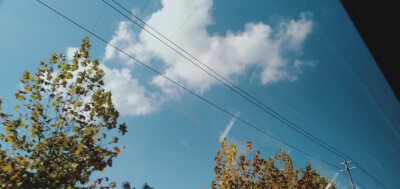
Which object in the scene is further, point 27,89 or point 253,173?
point 253,173

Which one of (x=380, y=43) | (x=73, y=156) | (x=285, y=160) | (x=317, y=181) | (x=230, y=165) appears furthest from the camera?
(x=317, y=181)

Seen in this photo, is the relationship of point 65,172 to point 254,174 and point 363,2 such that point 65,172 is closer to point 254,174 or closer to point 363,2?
point 363,2

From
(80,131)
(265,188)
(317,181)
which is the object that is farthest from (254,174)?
(80,131)

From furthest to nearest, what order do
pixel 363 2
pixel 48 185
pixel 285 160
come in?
pixel 285 160
pixel 48 185
pixel 363 2

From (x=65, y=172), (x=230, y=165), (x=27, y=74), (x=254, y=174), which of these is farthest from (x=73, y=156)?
(x=254, y=174)

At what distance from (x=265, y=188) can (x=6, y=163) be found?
Result: 10665mm

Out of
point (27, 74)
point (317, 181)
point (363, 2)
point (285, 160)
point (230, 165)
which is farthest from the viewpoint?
point (317, 181)

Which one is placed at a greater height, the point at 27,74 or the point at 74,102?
the point at 27,74

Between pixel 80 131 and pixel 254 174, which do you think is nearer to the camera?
pixel 80 131

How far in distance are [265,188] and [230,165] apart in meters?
2.39

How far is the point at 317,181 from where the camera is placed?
1565cm

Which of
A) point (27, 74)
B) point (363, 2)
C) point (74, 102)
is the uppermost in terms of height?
point (27, 74)

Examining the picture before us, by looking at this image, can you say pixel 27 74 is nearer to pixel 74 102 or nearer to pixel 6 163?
pixel 74 102

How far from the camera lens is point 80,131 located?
5020mm
